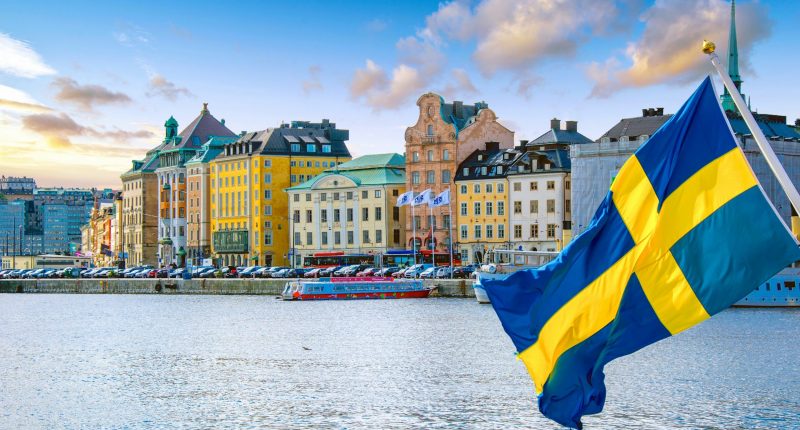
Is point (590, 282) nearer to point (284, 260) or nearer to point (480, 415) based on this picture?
point (480, 415)

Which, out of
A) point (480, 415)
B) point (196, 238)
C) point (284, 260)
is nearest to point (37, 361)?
point (480, 415)

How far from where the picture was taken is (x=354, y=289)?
92.7 metres

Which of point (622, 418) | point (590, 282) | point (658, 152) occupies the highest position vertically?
point (658, 152)

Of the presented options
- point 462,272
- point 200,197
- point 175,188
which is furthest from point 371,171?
point 175,188

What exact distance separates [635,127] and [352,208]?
33585mm

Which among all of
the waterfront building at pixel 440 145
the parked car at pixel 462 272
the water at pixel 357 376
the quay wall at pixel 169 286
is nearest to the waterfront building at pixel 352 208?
the waterfront building at pixel 440 145

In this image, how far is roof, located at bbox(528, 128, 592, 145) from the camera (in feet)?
367

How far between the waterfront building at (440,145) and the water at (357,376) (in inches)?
1867

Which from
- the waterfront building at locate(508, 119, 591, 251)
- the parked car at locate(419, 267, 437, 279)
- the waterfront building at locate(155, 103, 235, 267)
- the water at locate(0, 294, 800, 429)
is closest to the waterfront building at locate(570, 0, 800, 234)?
the waterfront building at locate(508, 119, 591, 251)

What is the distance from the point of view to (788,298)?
7381 cm

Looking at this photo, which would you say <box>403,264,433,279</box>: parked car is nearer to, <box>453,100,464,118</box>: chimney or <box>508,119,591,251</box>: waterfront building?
<box>508,119,591,251</box>: waterfront building

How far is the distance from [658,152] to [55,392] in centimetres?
2741

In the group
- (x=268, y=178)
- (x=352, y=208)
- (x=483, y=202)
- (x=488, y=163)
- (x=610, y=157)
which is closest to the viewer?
(x=610, y=157)

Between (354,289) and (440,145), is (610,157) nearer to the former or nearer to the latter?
(440,145)
